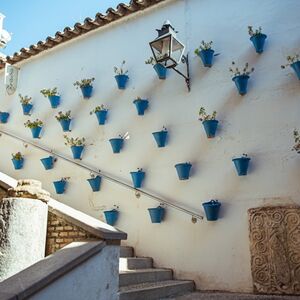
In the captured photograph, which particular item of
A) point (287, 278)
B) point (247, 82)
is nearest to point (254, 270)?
point (287, 278)

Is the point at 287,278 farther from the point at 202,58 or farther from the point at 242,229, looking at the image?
the point at 202,58

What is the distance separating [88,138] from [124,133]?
70cm

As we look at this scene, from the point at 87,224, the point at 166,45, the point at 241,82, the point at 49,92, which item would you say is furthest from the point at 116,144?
the point at 87,224

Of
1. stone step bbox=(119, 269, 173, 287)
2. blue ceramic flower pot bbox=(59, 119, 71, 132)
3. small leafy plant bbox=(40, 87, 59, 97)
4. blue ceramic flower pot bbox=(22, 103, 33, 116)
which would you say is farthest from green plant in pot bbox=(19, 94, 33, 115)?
stone step bbox=(119, 269, 173, 287)

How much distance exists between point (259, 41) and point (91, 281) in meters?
3.23

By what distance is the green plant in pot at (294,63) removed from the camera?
3758 millimetres

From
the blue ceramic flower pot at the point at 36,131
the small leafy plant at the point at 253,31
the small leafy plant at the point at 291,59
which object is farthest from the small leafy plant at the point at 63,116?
the small leafy plant at the point at 291,59

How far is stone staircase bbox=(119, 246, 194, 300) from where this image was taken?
3174 millimetres

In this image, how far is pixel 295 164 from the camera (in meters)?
3.69

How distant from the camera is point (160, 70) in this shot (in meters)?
4.75

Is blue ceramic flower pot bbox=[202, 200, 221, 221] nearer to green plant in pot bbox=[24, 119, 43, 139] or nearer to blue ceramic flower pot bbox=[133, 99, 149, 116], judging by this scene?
blue ceramic flower pot bbox=[133, 99, 149, 116]

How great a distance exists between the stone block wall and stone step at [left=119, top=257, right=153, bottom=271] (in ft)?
2.79

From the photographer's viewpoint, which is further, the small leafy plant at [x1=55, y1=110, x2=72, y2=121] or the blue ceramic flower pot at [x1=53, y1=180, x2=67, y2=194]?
the small leafy plant at [x1=55, y1=110, x2=72, y2=121]

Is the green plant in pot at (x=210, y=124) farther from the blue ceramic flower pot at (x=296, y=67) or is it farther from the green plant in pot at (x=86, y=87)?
the green plant in pot at (x=86, y=87)
